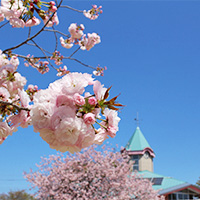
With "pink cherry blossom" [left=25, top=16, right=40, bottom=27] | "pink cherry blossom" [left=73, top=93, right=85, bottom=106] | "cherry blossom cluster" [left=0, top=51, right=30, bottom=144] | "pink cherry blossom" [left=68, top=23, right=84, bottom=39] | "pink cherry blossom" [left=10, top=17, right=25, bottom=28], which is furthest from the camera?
"pink cherry blossom" [left=68, top=23, right=84, bottom=39]

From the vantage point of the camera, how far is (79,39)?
19.3 feet

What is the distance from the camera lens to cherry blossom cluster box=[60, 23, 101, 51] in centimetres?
568

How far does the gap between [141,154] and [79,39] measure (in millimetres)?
22234

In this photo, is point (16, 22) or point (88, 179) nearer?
point (16, 22)

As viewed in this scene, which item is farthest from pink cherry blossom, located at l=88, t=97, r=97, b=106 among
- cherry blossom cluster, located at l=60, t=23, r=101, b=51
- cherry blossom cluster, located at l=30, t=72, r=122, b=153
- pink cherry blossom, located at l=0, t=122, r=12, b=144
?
cherry blossom cluster, located at l=60, t=23, r=101, b=51

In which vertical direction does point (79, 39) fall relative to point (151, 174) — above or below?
below

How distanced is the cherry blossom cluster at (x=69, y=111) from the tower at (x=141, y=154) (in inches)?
987

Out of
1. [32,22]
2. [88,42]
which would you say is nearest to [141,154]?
[88,42]

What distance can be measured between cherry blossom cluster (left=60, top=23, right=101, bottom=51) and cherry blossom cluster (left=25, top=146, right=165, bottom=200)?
8574mm

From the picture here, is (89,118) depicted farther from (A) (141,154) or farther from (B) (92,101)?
(A) (141,154)

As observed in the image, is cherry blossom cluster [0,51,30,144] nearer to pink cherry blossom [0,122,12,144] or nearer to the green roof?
pink cherry blossom [0,122,12,144]

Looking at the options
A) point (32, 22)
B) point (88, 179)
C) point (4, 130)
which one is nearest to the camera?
point (4, 130)

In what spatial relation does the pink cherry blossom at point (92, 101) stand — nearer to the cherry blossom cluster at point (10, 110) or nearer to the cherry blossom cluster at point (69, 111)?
the cherry blossom cluster at point (69, 111)

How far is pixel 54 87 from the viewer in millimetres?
1596
